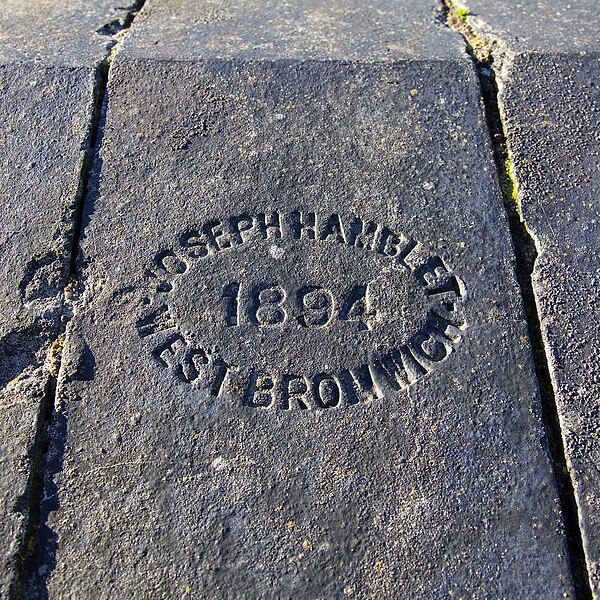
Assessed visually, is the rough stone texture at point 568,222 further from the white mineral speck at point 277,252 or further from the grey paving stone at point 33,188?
the grey paving stone at point 33,188

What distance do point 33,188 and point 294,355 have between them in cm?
95

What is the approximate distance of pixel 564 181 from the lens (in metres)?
2.16

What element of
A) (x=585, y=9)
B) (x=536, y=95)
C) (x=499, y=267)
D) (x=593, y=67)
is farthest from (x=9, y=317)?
(x=585, y=9)

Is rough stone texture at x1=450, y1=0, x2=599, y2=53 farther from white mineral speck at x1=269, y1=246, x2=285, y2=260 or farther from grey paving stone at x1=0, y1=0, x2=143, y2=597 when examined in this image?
grey paving stone at x1=0, y1=0, x2=143, y2=597

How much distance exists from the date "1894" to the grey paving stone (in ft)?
1.53

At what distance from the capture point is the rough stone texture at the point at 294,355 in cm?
158

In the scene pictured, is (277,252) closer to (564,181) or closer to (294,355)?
(294,355)

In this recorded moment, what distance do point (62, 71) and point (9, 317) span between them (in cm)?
97

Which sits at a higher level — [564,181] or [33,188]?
[33,188]

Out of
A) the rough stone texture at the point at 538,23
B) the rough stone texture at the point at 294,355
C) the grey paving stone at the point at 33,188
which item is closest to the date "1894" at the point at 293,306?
the rough stone texture at the point at 294,355

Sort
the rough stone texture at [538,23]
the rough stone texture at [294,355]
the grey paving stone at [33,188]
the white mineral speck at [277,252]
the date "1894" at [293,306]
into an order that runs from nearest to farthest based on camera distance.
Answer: the rough stone texture at [294,355], the grey paving stone at [33,188], the date "1894" at [293,306], the white mineral speck at [277,252], the rough stone texture at [538,23]

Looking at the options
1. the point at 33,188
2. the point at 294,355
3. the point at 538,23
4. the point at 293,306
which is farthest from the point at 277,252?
the point at 538,23

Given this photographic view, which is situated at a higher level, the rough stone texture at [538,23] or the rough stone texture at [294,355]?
the rough stone texture at [538,23]

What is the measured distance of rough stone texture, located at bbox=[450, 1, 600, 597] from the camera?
1731mm
